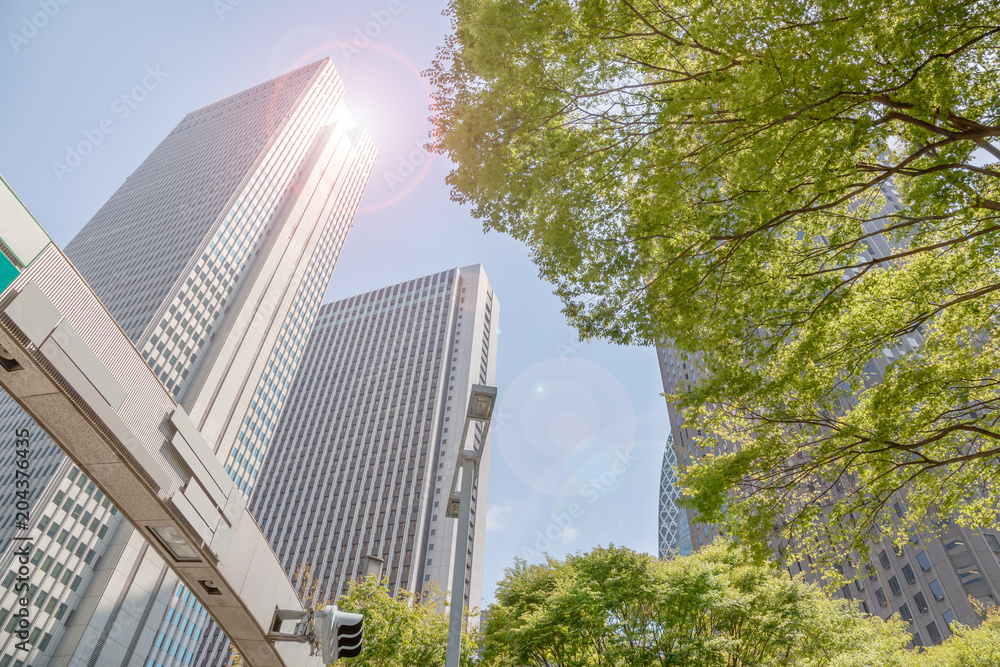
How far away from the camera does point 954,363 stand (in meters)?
8.11

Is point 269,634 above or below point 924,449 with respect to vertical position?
below

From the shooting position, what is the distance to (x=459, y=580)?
25.8 feet

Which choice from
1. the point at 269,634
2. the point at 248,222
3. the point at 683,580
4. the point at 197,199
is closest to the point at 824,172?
the point at 269,634

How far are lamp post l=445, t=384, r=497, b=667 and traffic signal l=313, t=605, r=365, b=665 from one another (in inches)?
49.1

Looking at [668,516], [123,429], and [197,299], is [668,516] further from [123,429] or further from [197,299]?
[123,429]

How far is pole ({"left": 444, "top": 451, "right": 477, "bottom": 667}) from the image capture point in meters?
7.41

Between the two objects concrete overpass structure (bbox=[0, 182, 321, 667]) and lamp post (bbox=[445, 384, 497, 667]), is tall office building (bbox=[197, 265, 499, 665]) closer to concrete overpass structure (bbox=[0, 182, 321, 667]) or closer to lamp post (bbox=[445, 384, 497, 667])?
lamp post (bbox=[445, 384, 497, 667])

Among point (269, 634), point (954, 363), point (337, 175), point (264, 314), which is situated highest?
point (337, 175)

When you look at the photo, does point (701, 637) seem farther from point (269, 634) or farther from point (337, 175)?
point (337, 175)

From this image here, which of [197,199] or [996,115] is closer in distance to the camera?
[996,115]

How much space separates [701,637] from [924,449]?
29.8ft

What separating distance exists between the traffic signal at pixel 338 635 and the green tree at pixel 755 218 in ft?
17.7

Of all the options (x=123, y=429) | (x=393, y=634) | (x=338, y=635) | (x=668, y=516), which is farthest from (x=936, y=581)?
(x=668, y=516)

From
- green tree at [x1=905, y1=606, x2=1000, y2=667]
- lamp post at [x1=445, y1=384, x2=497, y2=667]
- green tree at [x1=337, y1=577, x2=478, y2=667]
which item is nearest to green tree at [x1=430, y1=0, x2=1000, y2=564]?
lamp post at [x1=445, y1=384, x2=497, y2=667]
